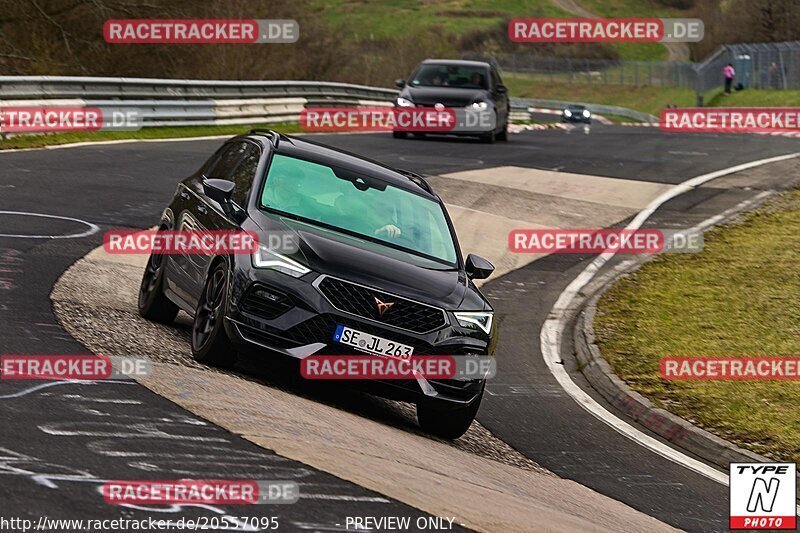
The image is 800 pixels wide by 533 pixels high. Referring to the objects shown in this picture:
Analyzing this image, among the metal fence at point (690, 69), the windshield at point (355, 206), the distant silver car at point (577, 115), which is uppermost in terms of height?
the metal fence at point (690, 69)

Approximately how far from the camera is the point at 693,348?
46.0ft

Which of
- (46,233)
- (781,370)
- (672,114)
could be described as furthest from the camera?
(672,114)

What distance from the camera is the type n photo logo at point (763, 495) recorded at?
859 cm

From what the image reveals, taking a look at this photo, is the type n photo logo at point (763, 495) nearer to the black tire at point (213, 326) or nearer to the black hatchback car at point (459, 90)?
the black tire at point (213, 326)

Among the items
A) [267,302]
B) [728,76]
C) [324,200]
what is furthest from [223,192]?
[728,76]

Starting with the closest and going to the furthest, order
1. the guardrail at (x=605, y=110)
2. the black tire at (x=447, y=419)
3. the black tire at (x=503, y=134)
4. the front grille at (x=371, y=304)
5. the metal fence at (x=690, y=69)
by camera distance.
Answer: the front grille at (x=371, y=304) → the black tire at (x=447, y=419) → the black tire at (x=503, y=134) → the metal fence at (x=690, y=69) → the guardrail at (x=605, y=110)

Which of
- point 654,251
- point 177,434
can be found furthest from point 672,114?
point 177,434

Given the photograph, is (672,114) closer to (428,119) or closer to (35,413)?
(428,119)

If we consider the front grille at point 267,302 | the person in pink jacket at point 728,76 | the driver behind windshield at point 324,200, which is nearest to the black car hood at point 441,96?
the driver behind windshield at point 324,200

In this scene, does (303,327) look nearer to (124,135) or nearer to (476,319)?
(476,319)

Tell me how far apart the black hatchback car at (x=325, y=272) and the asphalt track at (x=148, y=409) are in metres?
0.94

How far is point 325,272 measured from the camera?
8891 mm

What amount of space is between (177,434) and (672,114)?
5543 centimetres

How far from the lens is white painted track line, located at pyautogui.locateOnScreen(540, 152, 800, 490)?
1029 cm
